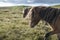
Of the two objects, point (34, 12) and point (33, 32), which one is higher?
point (34, 12)

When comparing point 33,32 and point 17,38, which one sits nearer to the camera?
point 17,38

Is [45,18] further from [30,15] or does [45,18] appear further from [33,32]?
[33,32]

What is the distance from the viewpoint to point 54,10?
207 inches

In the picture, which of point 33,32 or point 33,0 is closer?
point 33,32

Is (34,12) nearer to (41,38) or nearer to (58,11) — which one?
(58,11)

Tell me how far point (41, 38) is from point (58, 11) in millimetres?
1056

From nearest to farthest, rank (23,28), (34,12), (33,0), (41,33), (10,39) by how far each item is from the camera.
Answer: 1. (34,12)
2. (10,39)
3. (41,33)
4. (23,28)
5. (33,0)

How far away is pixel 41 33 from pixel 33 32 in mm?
249

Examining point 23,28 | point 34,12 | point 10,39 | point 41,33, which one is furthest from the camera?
point 23,28

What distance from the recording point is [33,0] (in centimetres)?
2328

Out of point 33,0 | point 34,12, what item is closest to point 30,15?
point 34,12

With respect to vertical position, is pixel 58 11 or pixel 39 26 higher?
pixel 58 11

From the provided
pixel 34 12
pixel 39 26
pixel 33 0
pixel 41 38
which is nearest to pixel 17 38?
pixel 41 38

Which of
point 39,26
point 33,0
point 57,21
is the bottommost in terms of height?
point 33,0
